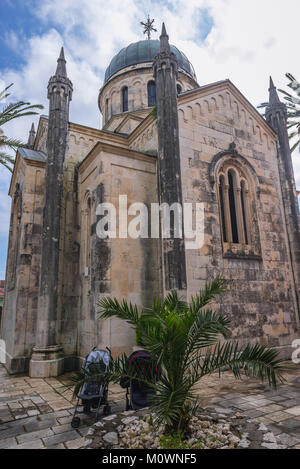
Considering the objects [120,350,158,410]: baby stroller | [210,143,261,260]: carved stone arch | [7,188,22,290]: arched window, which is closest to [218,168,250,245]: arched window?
[210,143,261,260]: carved stone arch

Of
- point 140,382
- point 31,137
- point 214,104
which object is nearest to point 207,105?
point 214,104

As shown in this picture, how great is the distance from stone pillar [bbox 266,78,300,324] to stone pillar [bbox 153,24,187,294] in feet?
17.7

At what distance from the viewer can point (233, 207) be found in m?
10.9

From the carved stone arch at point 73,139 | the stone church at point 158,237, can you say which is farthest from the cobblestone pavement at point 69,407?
the carved stone arch at point 73,139

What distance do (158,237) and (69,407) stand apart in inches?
207

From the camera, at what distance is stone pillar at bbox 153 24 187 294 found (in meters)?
8.22

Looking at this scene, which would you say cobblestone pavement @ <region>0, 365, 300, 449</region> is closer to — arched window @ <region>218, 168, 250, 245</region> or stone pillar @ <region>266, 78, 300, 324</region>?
arched window @ <region>218, 168, 250, 245</region>

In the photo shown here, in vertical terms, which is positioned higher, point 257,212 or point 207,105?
point 207,105

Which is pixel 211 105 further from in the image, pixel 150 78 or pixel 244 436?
pixel 244 436

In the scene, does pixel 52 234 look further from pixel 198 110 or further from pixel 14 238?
pixel 198 110

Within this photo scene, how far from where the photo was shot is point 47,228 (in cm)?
973

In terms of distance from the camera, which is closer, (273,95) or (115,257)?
(115,257)

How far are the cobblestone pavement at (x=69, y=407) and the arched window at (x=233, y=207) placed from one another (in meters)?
4.45

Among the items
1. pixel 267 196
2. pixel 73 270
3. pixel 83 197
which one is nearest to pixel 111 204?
pixel 83 197
